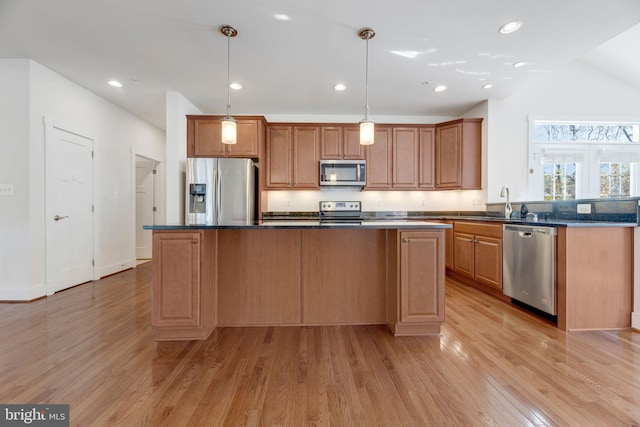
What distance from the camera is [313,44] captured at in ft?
9.00

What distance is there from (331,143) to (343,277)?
2.73m

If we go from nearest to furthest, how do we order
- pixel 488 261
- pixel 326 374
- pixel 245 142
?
pixel 326 374, pixel 488 261, pixel 245 142

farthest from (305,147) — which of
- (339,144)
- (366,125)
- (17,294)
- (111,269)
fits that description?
(17,294)

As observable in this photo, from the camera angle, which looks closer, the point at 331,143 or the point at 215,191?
the point at 215,191

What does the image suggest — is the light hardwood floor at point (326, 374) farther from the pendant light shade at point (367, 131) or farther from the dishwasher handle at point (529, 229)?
the pendant light shade at point (367, 131)

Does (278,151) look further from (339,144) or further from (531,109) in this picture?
(531,109)

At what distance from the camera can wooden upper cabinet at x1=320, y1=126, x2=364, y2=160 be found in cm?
458

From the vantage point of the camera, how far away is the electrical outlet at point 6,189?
3.12 m

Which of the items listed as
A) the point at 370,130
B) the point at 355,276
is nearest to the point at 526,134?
the point at 370,130

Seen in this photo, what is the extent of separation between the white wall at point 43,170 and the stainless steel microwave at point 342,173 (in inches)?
130

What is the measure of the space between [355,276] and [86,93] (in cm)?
444

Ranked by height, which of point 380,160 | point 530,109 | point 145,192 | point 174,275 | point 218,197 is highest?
point 530,109

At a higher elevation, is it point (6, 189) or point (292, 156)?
point (292, 156)

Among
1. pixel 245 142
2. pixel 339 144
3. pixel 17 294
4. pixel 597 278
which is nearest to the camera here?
pixel 597 278
